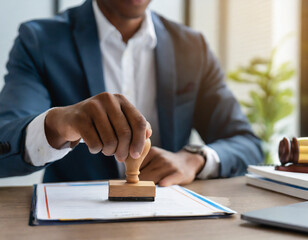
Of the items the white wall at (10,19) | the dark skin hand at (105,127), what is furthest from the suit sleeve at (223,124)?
the white wall at (10,19)

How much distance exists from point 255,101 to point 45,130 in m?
2.25

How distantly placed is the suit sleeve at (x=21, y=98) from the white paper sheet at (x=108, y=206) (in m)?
0.15

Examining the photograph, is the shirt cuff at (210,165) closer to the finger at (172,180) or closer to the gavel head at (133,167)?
the finger at (172,180)

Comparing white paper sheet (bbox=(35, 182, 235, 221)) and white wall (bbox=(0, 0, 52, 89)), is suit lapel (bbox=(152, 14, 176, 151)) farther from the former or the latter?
white wall (bbox=(0, 0, 52, 89))

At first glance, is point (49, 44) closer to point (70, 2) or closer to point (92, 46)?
point (92, 46)

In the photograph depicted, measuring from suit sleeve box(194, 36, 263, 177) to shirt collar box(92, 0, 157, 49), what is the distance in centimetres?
24

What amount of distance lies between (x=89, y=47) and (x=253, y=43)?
2.24m

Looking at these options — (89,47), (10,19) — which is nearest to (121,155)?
(89,47)

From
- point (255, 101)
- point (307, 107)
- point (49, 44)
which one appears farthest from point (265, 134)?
point (49, 44)

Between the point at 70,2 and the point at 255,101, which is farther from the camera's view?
the point at 255,101

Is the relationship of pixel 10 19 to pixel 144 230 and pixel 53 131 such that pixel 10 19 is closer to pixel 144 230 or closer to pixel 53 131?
pixel 53 131

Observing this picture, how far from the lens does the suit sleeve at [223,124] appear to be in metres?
1.08

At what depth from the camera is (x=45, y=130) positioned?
0.73 metres

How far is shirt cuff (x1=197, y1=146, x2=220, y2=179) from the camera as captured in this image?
0.96 metres
